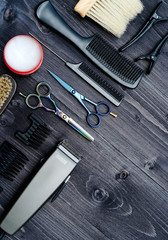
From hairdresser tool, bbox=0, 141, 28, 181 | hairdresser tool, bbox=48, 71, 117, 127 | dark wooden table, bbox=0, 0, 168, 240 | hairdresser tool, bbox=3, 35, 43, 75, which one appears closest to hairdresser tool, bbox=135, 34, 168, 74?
dark wooden table, bbox=0, 0, 168, 240

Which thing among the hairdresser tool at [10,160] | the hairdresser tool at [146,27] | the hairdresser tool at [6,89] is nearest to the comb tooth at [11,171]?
the hairdresser tool at [10,160]

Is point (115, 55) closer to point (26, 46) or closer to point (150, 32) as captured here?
point (150, 32)

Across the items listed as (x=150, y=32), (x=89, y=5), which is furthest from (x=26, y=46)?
(x=150, y=32)

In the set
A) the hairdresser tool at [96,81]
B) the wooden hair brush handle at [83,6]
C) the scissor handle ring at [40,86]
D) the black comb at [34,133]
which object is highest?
the wooden hair brush handle at [83,6]

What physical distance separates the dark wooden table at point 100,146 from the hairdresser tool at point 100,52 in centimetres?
3

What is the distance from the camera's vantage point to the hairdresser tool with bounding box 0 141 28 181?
725 mm

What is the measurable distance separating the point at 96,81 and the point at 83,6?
19 cm

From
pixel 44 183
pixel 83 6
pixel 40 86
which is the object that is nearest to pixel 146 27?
pixel 83 6

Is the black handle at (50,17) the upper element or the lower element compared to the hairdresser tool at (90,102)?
upper

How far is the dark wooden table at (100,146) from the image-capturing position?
0.74 m

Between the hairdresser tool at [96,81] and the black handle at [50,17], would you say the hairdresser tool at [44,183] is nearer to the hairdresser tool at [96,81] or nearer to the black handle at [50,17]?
the hairdresser tool at [96,81]

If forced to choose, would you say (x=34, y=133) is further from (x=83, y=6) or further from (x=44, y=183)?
(x=83, y=6)

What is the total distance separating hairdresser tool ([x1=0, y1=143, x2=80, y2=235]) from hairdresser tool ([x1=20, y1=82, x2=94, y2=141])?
0.21 ft

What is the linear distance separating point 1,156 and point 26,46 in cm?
28
